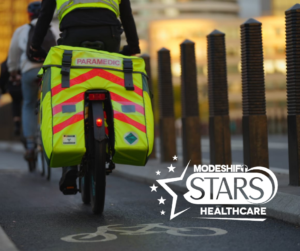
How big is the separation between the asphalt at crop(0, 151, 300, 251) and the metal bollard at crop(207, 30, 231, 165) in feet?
4.71

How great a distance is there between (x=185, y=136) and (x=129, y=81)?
4.77 m

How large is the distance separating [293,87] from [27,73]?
4083mm

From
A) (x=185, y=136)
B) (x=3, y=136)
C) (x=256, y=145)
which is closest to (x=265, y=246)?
(x=256, y=145)

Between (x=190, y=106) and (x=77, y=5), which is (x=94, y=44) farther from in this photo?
(x=190, y=106)

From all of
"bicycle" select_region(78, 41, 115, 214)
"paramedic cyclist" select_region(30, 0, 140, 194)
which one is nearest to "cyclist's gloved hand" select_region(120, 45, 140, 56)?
"paramedic cyclist" select_region(30, 0, 140, 194)

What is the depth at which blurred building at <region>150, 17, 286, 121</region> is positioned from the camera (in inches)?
4899

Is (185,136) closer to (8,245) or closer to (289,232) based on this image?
(289,232)

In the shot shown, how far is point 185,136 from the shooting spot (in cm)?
1073

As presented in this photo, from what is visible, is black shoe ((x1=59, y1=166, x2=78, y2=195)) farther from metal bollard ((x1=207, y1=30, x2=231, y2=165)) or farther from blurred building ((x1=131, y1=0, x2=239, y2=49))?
blurred building ((x1=131, y1=0, x2=239, y2=49))

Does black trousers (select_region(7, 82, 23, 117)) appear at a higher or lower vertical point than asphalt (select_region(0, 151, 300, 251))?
higher

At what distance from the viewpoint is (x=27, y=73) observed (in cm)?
1018

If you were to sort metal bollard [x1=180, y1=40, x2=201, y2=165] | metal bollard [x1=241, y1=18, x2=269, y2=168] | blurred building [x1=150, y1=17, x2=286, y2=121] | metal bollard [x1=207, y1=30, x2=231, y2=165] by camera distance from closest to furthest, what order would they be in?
metal bollard [x1=241, y1=18, x2=269, y2=168] < metal bollard [x1=207, y1=30, x2=231, y2=165] < metal bollard [x1=180, y1=40, x2=201, y2=165] < blurred building [x1=150, y1=17, x2=286, y2=121]

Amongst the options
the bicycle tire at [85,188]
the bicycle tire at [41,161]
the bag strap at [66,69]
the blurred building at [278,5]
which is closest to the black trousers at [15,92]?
the bicycle tire at [41,161]

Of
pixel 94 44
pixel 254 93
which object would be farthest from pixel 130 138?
pixel 254 93
